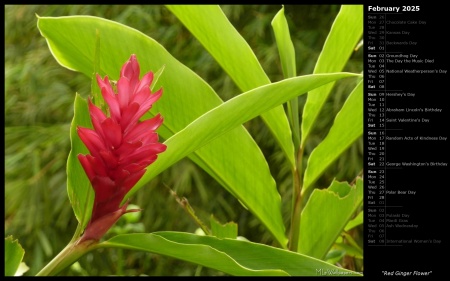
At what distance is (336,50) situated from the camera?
0.68 meters

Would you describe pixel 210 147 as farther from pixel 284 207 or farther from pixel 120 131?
pixel 284 207

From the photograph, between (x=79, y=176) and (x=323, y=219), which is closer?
(x=79, y=176)

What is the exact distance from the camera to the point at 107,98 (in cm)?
42

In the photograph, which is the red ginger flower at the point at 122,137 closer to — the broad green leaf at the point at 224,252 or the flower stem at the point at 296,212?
the broad green leaf at the point at 224,252

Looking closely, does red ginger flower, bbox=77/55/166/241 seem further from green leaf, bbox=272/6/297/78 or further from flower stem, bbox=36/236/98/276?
green leaf, bbox=272/6/297/78

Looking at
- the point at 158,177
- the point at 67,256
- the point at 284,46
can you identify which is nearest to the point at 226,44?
the point at 284,46

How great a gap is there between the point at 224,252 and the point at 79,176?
0.39 feet

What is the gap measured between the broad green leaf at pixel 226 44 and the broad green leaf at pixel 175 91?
0.14ft

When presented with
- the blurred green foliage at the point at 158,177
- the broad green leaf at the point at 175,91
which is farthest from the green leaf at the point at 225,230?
the blurred green foliage at the point at 158,177

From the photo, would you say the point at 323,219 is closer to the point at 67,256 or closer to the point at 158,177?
the point at 67,256
